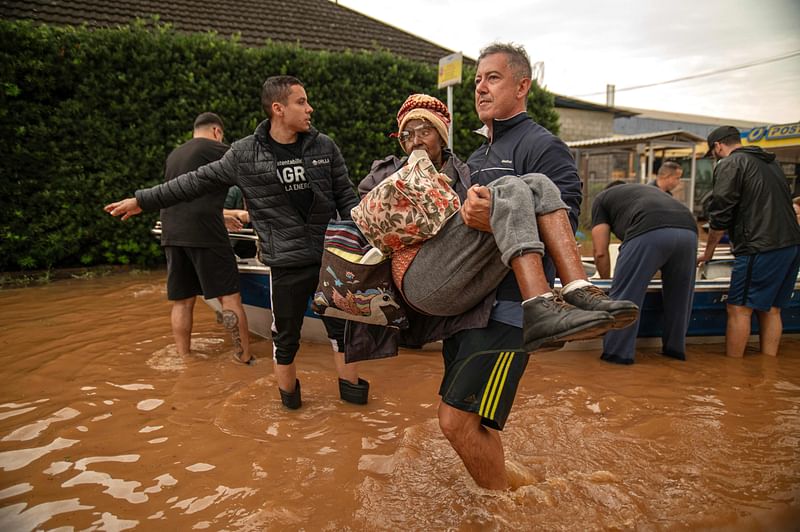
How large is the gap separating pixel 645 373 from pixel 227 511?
3.72 m

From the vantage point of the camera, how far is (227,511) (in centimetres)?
254

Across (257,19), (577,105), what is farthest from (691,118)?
(257,19)

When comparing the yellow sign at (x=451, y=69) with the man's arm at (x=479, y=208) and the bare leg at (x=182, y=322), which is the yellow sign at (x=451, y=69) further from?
the man's arm at (x=479, y=208)

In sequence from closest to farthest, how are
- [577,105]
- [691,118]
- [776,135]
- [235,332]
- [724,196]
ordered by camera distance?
[235,332] < [724,196] < [776,135] < [577,105] < [691,118]

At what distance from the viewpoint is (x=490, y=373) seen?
7.24ft

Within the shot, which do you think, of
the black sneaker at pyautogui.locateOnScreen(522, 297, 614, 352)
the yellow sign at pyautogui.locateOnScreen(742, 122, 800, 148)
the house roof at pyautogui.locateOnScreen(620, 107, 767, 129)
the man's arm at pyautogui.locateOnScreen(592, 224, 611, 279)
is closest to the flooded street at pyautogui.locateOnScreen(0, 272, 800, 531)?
the man's arm at pyautogui.locateOnScreen(592, 224, 611, 279)

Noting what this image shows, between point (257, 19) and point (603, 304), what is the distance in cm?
1254

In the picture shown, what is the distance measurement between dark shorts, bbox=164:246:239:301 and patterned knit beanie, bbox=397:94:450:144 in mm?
2661

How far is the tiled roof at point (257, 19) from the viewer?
9.77 metres

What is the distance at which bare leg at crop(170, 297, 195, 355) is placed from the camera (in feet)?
15.9

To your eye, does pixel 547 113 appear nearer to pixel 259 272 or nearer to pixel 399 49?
pixel 399 49

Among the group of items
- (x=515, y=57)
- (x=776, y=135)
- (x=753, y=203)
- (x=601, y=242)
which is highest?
(x=776, y=135)

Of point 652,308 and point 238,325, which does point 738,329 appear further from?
point 238,325

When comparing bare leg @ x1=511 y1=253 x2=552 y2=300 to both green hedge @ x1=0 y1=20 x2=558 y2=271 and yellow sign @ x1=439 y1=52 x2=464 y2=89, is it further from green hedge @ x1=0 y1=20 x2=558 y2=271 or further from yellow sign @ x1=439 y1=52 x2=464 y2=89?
green hedge @ x1=0 y1=20 x2=558 y2=271
